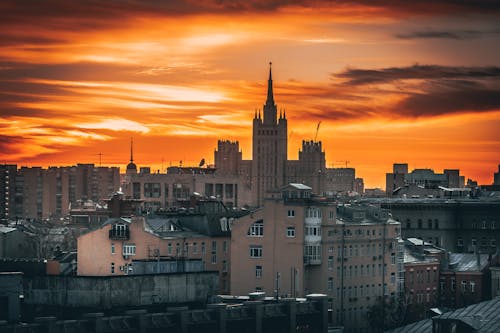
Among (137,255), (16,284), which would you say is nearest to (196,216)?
(137,255)

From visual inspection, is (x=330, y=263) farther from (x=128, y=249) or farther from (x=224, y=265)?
(x=128, y=249)

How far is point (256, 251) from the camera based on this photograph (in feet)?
473

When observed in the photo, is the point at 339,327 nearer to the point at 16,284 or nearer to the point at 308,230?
the point at 308,230

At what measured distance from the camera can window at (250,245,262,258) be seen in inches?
5669

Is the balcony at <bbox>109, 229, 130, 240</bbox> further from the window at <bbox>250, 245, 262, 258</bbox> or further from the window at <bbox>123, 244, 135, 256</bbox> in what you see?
the window at <bbox>250, 245, 262, 258</bbox>

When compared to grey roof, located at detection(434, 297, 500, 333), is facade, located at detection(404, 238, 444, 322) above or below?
above

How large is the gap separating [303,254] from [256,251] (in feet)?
13.2

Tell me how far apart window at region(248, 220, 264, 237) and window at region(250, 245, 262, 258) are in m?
0.99

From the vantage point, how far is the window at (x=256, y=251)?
14400cm

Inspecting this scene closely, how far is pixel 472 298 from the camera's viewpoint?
161 meters

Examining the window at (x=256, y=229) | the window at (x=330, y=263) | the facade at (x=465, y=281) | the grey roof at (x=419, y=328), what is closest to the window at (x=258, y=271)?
the window at (x=256, y=229)

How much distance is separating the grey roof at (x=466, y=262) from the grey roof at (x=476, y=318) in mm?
41035

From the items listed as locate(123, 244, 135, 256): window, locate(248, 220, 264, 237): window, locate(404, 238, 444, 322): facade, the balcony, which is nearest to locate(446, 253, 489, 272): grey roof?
locate(404, 238, 444, 322): facade

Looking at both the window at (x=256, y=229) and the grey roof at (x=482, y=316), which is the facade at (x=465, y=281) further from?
the grey roof at (x=482, y=316)
